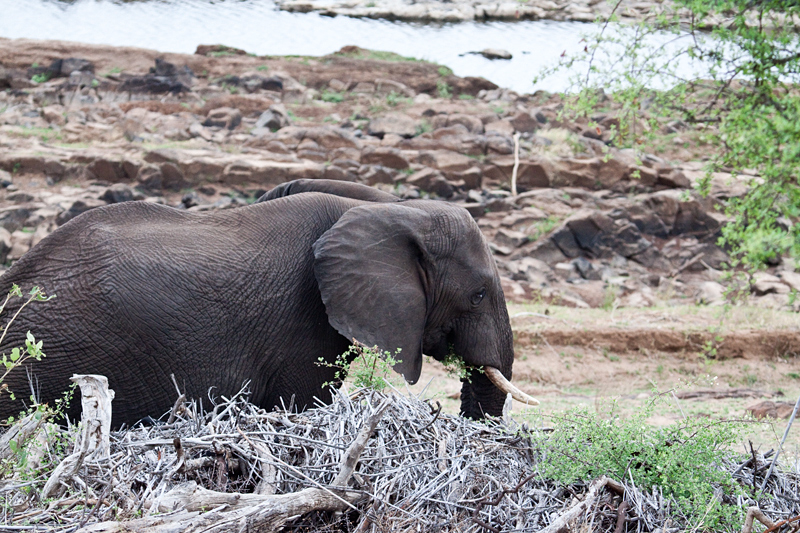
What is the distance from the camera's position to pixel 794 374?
37.6 ft

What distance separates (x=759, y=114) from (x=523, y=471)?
492 cm

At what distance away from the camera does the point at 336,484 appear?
3.56 meters

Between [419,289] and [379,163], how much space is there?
1445cm

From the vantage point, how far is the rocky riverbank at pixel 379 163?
1653 centimetres

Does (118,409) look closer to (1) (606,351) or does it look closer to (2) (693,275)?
(1) (606,351)

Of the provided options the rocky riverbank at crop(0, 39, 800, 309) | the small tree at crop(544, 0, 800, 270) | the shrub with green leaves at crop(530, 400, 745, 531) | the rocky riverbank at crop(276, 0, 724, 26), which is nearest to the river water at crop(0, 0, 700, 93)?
the rocky riverbank at crop(276, 0, 724, 26)

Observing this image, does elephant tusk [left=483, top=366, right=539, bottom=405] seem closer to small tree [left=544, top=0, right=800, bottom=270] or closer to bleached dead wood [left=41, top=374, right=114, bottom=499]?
small tree [left=544, top=0, right=800, bottom=270]

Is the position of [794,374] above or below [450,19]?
below

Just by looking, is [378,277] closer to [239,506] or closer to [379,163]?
[239,506]

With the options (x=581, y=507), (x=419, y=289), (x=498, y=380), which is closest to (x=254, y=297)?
(x=419, y=289)

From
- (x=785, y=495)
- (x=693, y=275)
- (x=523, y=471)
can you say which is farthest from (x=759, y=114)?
(x=693, y=275)

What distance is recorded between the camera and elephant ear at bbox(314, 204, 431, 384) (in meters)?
5.29

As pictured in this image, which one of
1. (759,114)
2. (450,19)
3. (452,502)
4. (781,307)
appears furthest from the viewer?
(450,19)

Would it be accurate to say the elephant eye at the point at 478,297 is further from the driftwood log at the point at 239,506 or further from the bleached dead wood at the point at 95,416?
the bleached dead wood at the point at 95,416
